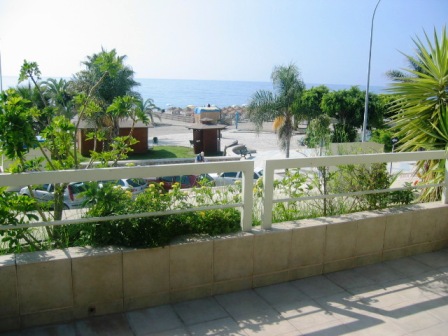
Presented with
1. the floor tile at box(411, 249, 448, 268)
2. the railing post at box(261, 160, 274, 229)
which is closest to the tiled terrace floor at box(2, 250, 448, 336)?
the floor tile at box(411, 249, 448, 268)

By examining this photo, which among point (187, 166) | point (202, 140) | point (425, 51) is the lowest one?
point (202, 140)

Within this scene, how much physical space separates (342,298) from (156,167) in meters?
2.19

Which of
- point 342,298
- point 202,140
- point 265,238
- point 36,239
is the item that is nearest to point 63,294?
point 36,239

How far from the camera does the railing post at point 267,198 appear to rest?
14.5 feet

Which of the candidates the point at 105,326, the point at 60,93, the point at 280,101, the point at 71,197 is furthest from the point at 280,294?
the point at 280,101

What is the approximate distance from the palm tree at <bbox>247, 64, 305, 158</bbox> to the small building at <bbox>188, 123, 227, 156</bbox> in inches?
322

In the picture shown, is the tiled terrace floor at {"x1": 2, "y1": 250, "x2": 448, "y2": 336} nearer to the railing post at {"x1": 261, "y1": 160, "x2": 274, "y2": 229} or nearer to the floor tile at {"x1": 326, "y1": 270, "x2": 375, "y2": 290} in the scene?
the floor tile at {"x1": 326, "y1": 270, "x2": 375, "y2": 290}

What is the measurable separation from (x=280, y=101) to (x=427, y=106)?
24.1 meters

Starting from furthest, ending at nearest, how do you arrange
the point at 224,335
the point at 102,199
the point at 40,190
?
the point at 40,190 < the point at 102,199 < the point at 224,335

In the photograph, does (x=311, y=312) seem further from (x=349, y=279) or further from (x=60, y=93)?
(x=60, y=93)

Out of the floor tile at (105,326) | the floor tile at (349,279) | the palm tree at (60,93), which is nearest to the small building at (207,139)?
the palm tree at (60,93)

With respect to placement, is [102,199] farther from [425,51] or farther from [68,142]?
[425,51]

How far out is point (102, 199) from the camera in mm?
3951

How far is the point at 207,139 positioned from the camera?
3812 centimetres
